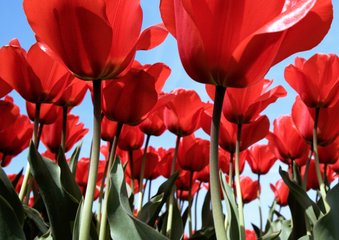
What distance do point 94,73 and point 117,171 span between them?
214 millimetres

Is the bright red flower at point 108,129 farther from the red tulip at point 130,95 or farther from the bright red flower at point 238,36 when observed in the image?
the bright red flower at point 238,36

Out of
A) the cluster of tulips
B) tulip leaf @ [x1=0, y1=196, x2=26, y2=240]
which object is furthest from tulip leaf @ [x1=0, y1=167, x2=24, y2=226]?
tulip leaf @ [x1=0, y1=196, x2=26, y2=240]

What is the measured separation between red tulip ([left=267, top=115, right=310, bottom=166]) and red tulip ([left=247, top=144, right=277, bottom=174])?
56 cm

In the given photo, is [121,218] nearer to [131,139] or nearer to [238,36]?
[238,36]

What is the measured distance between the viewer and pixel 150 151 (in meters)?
1.97

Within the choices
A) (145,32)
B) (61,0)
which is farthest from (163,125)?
(61,0)

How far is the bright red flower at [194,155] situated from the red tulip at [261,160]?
0.52m

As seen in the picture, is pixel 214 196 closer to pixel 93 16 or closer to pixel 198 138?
pixel 93 16

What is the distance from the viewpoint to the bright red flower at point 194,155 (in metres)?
1.86

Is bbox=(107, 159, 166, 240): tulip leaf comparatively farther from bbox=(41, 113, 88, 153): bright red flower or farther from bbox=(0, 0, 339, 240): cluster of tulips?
bbox=(41, 113, 88, 153): bright red flower

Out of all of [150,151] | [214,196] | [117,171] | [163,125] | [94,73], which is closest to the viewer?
[214,196]

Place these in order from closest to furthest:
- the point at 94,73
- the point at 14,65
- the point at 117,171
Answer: the point at 94,73
the point at 117,171
the point at 14,65

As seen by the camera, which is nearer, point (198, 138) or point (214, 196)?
point (214, 196)

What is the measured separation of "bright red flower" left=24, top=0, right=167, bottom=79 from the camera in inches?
29.1
